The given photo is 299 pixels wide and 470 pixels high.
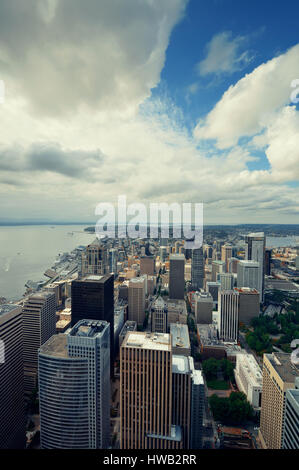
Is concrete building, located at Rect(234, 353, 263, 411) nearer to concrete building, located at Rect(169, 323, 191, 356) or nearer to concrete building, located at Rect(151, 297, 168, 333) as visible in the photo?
concrete building, located at Rect(169, 323, 191, 356)

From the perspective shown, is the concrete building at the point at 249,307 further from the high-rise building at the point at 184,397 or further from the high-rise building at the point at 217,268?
the high-rise building at the point at 184,397

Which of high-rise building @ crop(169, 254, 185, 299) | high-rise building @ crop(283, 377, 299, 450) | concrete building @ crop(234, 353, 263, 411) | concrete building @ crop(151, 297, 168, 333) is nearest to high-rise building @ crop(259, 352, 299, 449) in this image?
concrete building @ crop(234, 353, 263, 411)

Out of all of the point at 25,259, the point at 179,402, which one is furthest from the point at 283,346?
the point at 25,259

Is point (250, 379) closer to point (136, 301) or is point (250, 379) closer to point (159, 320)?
point (159, 320)

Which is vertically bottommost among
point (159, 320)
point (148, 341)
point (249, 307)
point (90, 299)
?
point (249, 307)

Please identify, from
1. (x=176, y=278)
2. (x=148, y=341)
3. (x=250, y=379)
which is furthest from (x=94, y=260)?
(x=250, y=379)
